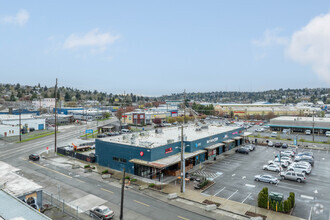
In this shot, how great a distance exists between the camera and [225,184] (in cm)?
2772

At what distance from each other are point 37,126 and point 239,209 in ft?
223

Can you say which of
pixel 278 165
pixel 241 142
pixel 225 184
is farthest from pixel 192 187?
pixel 241 142

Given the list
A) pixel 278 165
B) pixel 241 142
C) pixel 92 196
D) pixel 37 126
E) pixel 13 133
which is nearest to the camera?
pixel 92 196

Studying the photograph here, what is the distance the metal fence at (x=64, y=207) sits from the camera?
19.9 m

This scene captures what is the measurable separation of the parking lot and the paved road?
20.4 ft

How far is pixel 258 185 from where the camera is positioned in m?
27.5

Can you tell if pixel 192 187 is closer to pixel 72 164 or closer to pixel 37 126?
pixel 72 164

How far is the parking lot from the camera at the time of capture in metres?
22.1

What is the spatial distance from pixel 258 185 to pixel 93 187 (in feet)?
64.4

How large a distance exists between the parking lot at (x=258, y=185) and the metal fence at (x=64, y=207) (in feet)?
42.5

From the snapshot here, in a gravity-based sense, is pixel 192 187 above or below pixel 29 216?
below

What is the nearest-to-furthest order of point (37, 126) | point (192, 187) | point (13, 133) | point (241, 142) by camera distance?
1. point (192, 187)
2. point (241, 142)
3. point (13, 133)
4. point (37, 126)

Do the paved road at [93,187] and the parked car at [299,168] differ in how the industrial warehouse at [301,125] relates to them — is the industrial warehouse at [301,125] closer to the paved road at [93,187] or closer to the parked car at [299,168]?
the parked car at [299,168]

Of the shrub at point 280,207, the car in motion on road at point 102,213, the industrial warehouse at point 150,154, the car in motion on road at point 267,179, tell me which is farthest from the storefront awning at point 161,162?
the shrub at point 280,207
